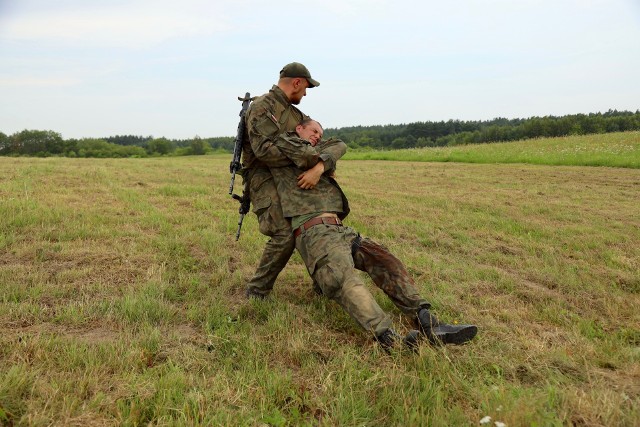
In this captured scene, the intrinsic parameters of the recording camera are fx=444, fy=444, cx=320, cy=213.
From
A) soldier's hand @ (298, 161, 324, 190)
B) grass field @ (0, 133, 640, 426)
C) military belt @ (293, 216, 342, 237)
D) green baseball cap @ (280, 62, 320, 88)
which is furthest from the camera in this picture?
green baseball cap @ (280, 62, 320, 88)

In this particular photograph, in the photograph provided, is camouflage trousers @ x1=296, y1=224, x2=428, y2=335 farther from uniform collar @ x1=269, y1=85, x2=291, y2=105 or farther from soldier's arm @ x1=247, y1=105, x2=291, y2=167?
uniform collar @ x1=269, y1=85, x2=291, y2=105

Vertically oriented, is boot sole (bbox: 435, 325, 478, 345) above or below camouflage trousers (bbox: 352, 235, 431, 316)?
below

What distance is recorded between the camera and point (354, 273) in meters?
3.69

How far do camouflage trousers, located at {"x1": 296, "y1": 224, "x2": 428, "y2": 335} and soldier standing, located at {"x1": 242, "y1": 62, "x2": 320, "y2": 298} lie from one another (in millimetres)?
304

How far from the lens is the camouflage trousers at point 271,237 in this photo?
4371 mm

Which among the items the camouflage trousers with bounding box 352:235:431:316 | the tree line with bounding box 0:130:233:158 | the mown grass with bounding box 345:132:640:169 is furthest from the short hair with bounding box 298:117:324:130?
the tree line with bounding box 0:130:233:158

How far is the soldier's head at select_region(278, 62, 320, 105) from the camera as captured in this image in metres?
4.47

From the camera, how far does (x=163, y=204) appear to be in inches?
370

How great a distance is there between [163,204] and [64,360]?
22.4 feet

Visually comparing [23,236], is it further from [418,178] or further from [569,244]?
[418,178]

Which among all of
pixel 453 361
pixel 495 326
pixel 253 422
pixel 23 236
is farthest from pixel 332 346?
pixel 23 236

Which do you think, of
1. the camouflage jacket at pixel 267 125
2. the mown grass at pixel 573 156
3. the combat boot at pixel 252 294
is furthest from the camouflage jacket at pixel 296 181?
the mown grass at pixel 573 156

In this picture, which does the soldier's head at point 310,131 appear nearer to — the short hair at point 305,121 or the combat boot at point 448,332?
the short hair at point 305,121

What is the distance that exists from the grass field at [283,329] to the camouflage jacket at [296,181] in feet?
3.14
